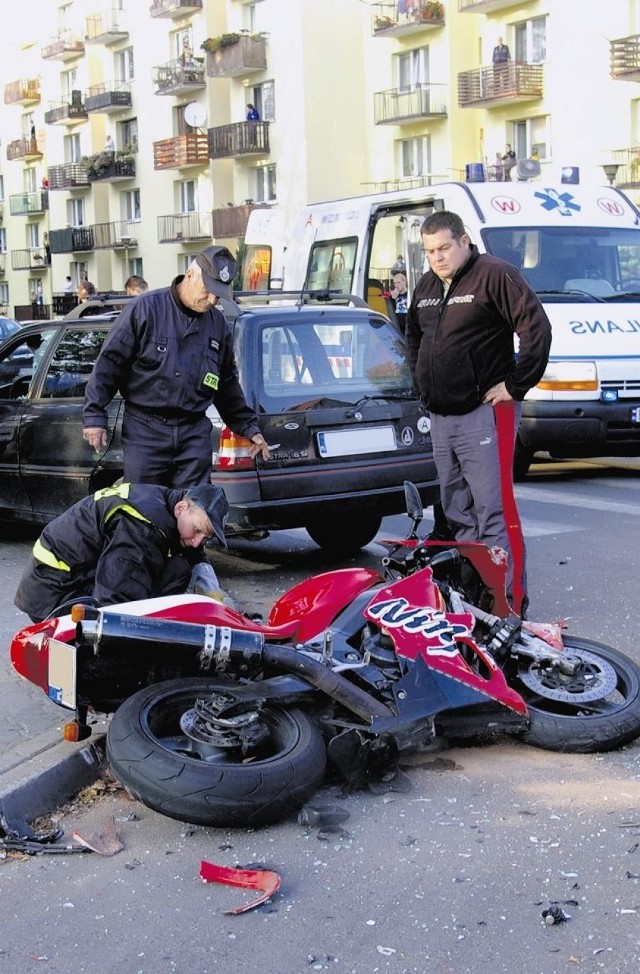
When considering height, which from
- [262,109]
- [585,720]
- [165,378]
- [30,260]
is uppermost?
[262,109]

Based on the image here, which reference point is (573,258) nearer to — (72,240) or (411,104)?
(411,104)

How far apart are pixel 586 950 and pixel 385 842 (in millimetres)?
881

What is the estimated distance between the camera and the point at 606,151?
3397 centimetres

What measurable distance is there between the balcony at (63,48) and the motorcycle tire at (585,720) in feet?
181

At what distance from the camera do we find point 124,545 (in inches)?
194

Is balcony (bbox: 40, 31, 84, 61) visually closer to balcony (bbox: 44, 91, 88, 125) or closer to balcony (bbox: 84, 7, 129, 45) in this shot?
balcony (bbox: 44, 91, 88, 125)

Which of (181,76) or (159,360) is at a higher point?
(181,76)

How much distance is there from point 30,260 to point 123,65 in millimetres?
12147

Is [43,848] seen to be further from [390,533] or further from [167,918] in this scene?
[390,533]

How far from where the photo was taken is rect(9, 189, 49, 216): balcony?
60.7 meters

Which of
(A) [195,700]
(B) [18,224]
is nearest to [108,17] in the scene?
(B) [18,224]

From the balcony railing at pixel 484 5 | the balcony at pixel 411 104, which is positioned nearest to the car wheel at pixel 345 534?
the balcony railing at pixel 484 5

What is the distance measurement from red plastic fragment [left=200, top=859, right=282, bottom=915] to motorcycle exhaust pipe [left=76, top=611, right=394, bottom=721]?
2.29 ft

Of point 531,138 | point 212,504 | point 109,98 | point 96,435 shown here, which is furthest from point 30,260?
point 212,504
